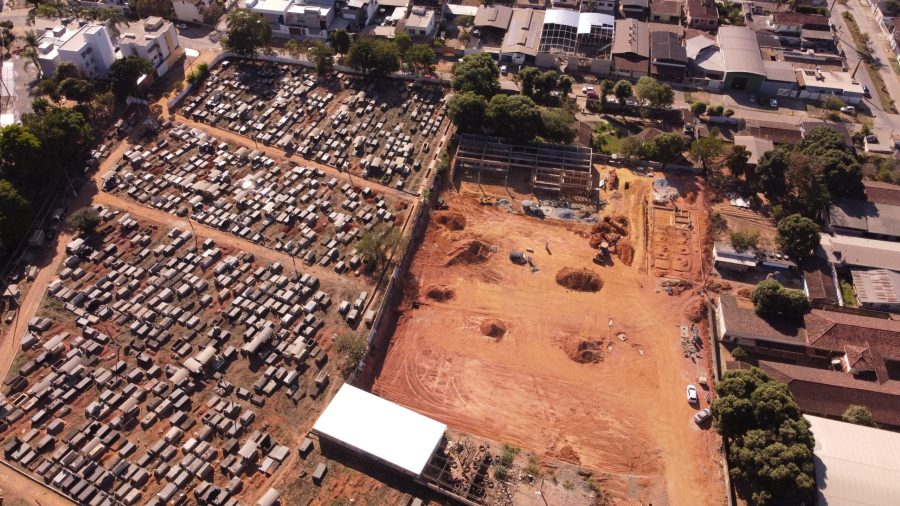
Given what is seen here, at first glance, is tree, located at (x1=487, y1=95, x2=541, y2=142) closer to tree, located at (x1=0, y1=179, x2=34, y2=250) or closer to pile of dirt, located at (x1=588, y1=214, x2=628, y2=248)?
pile of dirt, located at (x1=588, y1=214, x2=628, y2=248)

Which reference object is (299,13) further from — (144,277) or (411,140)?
(144,277)

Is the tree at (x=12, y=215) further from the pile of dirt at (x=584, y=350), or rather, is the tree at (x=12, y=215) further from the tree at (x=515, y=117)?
the pile of dirt at (x=584, y=350)

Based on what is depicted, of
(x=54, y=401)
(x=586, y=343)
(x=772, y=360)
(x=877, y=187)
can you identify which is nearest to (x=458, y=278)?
(x=586, y=343)

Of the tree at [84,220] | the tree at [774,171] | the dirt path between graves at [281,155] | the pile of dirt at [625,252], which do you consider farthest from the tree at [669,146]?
the tree at [84,220]

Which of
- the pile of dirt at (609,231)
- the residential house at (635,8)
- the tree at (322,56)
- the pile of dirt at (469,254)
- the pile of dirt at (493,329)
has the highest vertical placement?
the tree at (322,56)

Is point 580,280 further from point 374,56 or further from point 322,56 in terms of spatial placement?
point 322,56
